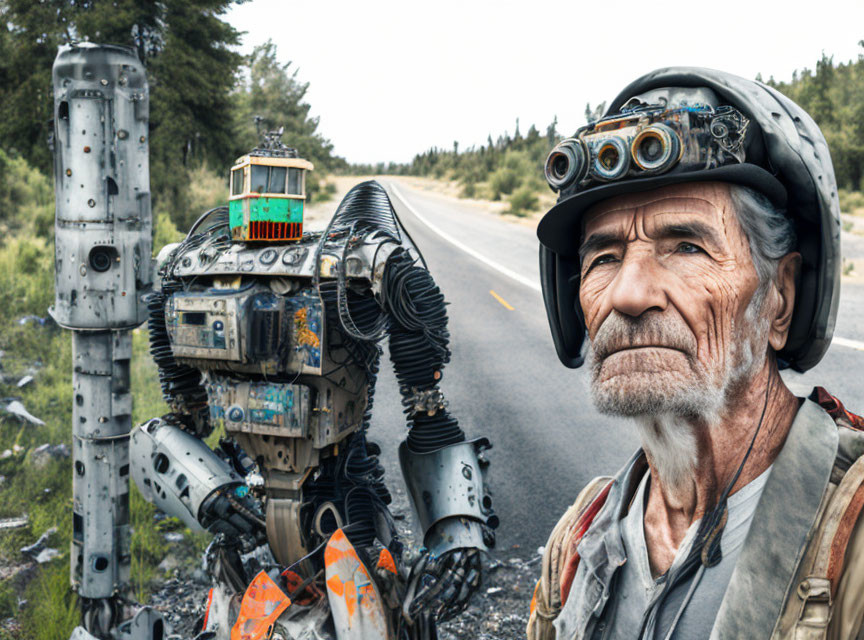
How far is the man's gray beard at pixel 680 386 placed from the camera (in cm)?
118

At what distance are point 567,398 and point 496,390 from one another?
0.83 meters

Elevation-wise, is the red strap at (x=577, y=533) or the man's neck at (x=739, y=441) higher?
the man's neck at (x=739, y=441)

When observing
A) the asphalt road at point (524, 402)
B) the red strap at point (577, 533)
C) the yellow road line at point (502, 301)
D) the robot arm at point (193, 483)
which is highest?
the red strap at point (577, 533)

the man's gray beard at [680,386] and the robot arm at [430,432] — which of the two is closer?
the man's gray beard at [680,386]

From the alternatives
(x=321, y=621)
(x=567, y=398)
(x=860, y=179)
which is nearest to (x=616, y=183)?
(x=321, y=621)

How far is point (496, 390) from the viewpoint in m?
8.01

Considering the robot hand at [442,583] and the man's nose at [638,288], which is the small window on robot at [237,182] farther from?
the man's nose at [638,288]

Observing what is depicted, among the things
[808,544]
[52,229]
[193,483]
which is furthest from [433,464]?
[52,229]

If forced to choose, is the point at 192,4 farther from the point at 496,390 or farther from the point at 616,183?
the point at 616,183

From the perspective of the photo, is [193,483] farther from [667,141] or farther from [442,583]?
[667,141]

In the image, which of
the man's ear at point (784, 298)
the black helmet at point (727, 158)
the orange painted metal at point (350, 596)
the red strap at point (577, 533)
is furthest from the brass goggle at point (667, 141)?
the orange painted metal at point (350, 596)

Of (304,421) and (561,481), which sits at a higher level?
(304,421)

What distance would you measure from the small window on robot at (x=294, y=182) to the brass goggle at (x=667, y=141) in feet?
6.08

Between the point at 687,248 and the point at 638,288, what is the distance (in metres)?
0.13
